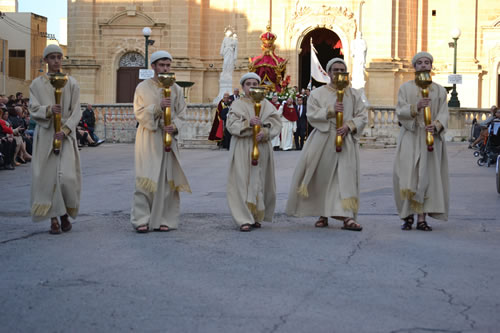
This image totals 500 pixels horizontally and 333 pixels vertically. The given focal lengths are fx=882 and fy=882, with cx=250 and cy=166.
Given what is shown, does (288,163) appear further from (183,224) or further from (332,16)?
(332,16)

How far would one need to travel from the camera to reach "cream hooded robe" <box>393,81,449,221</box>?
32.8 ft

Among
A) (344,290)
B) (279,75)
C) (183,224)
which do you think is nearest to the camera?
(344,290)

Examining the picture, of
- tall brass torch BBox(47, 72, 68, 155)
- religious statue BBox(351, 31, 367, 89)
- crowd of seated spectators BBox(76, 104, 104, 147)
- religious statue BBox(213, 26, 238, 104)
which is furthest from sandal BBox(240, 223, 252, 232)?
religious statue BBox(351, 31, 367, 89)

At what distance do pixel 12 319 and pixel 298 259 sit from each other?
2942mm

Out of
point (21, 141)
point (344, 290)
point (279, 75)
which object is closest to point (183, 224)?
Result: point (344, 290)

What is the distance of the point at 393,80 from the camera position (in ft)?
121

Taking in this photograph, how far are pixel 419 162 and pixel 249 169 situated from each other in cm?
195

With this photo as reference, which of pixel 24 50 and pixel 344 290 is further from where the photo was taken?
pixel 24 50

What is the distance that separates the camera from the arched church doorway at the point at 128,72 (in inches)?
1581

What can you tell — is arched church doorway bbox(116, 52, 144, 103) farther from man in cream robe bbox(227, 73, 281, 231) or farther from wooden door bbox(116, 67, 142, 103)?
man in cream robe bbox(227, 73, 281, 231)

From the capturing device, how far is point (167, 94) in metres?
9.80

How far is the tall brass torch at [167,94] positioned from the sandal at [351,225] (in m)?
2.16

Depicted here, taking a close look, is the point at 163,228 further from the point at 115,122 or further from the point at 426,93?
the point at 115,122

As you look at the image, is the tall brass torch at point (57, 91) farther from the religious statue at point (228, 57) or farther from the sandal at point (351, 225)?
the religious statue at point (228, 57)
